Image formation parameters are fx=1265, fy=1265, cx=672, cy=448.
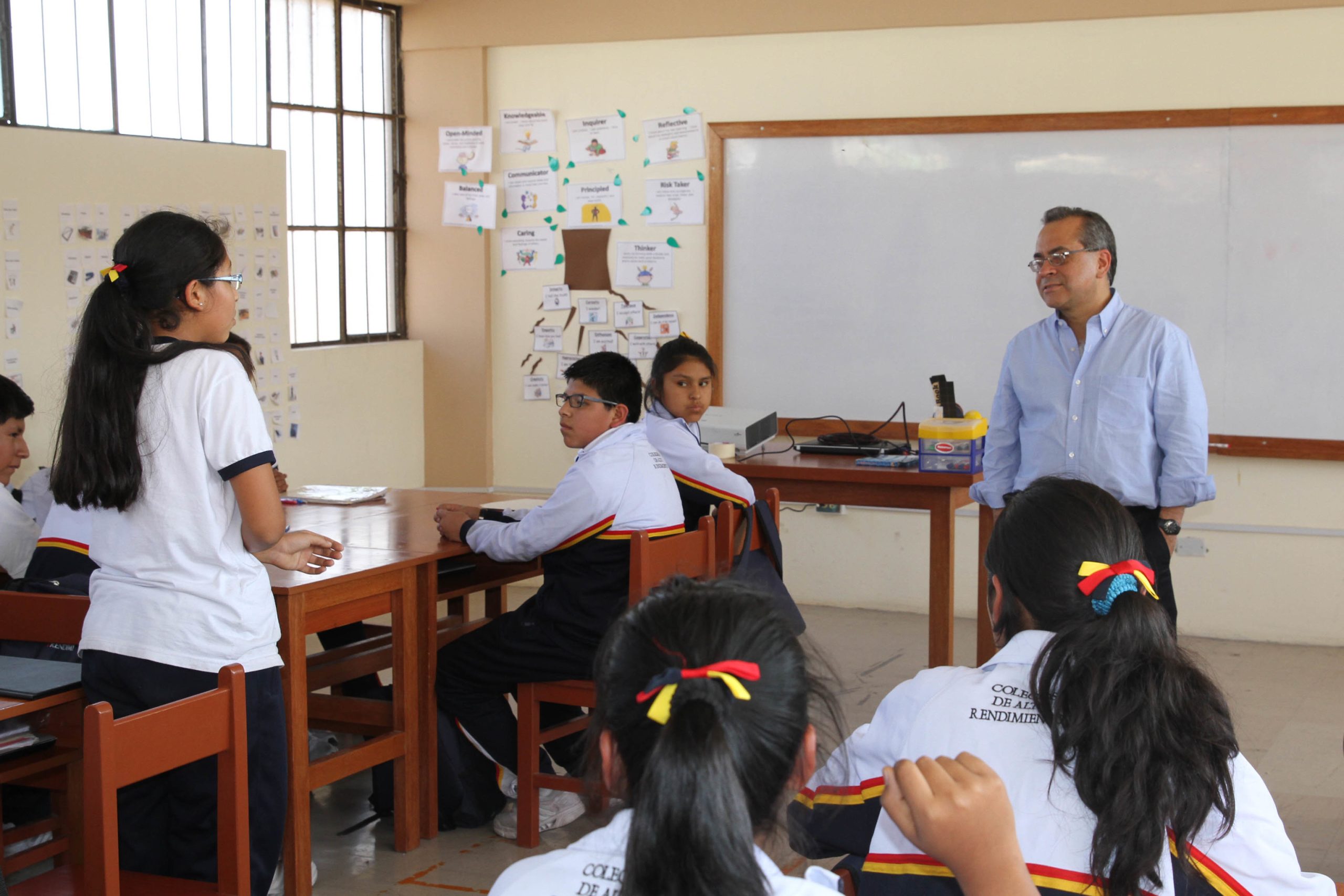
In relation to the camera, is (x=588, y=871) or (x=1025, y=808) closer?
(x=588, y=871)

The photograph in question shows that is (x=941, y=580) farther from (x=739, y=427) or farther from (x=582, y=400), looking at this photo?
(x=582, y=400)

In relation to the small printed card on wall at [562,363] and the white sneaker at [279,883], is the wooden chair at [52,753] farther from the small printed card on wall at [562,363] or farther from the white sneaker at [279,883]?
the small printed card on wall at [562,363]

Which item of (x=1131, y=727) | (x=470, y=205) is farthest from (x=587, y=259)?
(x=1131, y=727)

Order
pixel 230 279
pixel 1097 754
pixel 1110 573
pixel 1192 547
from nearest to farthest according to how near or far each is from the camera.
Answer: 1. pixel 1097 754
2. pixel 1110 573
3. pixel 230 279
4. pixel 1192 547

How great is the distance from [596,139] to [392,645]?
9.84 feet

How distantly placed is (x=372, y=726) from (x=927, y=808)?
2267 mm

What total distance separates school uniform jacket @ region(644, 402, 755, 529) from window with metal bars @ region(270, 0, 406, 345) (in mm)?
2205

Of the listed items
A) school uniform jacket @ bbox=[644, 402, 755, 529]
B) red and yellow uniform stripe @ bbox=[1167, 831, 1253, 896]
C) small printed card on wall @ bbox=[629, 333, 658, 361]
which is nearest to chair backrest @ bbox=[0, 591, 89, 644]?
school uniform jacket @ bbox=[644, 402, 755, 529]

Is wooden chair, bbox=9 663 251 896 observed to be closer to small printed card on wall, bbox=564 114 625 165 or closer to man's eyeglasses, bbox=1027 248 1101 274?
man's eyeglasses, bbox=1027 248 1101 274

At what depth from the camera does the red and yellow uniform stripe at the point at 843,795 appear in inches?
54.8

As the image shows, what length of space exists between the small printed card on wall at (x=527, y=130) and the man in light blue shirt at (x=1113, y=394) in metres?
2.94

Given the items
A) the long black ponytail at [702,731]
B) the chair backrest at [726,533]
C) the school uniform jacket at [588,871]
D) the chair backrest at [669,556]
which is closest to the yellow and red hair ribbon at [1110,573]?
the long black ponytail at [702,731]

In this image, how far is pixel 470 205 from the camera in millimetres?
5520

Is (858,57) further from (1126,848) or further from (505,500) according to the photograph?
(1126,848)
